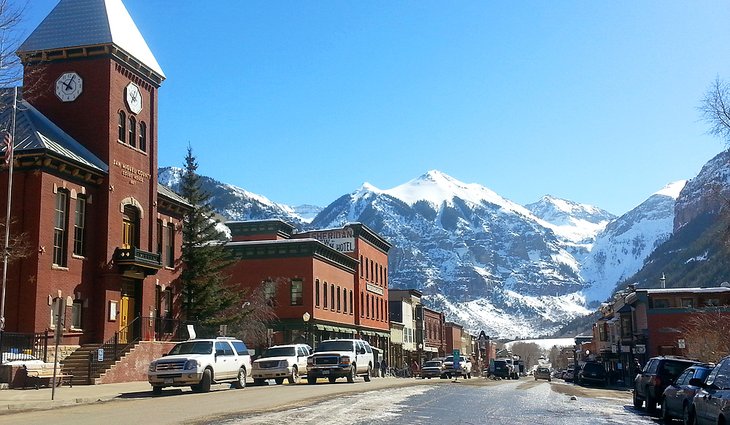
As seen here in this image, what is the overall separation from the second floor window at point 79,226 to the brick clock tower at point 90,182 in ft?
0.15

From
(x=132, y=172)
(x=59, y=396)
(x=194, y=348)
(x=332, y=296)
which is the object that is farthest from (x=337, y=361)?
(x=332, y=296)

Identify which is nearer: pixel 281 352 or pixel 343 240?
pixel 281 352

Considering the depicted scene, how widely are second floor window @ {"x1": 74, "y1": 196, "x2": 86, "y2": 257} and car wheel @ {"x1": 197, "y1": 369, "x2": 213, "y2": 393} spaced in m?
11.5

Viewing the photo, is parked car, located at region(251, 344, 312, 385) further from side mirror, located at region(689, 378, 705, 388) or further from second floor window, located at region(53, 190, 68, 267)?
side mirror, located at region(689, 378, 705, 388)

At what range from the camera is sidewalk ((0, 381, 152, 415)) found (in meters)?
21.0

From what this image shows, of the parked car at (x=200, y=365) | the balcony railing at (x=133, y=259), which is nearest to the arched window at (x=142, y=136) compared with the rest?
the balcony railing at (x=133, y=259)

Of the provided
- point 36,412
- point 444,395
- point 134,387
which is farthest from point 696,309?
point 36,412

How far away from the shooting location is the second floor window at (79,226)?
3569 cm

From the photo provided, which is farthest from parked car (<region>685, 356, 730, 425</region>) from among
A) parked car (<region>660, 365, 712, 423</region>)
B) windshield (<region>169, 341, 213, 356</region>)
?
windshield (<region>169, 341, 213, 356</region>)

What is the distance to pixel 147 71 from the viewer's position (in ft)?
136

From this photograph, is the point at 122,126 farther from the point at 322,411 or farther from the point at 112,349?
the point at 322,411

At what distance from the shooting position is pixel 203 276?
156ft

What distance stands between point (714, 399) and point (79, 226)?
96.2ft

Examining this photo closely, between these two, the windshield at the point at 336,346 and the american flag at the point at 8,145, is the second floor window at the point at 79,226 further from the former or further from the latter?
the windshield at the point at 336,346
